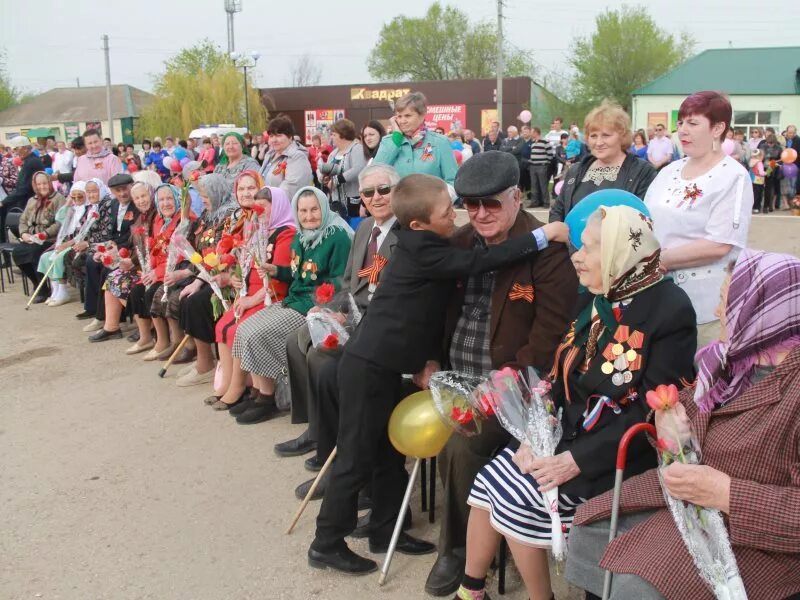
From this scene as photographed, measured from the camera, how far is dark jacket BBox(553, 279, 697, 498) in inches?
104

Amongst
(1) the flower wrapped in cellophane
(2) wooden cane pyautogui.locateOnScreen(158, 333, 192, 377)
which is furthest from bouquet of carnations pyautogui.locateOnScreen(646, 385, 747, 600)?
(2) wooden cane pyautogui.locateOnScreen(158, 333, 192, 377)

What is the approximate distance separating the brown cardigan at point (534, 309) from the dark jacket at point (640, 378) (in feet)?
1.53

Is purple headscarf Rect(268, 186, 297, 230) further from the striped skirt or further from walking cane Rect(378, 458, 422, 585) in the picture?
the striped skirt

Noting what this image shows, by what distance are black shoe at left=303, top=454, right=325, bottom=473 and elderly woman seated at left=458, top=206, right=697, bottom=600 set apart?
176cm

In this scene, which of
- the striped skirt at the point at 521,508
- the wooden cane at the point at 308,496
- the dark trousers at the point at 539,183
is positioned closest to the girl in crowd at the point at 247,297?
the wooden cane at the point at 308,496

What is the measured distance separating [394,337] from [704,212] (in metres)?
1.55

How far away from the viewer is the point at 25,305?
9.57 m

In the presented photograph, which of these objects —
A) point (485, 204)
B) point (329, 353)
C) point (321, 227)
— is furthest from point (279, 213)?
point (485, 204)

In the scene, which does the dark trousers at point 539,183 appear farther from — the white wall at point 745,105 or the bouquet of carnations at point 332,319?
the white wall at point 745,105

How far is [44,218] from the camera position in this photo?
9.82 meters

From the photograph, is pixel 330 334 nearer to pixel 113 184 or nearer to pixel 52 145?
pixel 113 184

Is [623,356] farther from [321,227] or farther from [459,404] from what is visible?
[321,227]

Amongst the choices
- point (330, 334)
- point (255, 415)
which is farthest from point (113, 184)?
point (330, 334)

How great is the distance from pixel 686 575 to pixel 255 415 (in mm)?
3723
